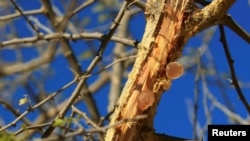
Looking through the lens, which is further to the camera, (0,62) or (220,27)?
(0,62)

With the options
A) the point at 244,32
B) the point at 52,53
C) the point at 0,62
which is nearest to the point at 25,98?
the point at 244,32

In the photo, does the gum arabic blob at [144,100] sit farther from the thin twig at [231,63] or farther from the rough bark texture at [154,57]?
the thin twig at [231,63]

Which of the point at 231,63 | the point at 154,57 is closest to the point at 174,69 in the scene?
the point at 154,57

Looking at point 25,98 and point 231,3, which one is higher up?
point 231,3

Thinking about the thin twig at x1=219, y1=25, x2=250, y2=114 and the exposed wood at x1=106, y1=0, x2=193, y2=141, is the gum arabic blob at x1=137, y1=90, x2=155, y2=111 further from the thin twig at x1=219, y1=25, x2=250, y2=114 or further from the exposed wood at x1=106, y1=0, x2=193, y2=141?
the thin twig at x1=219, y1=25, x2=250, y2=114

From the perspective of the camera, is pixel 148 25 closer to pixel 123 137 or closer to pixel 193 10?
pixel 193 10

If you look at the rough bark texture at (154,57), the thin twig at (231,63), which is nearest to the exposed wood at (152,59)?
the rough bark texture at (154,57)
